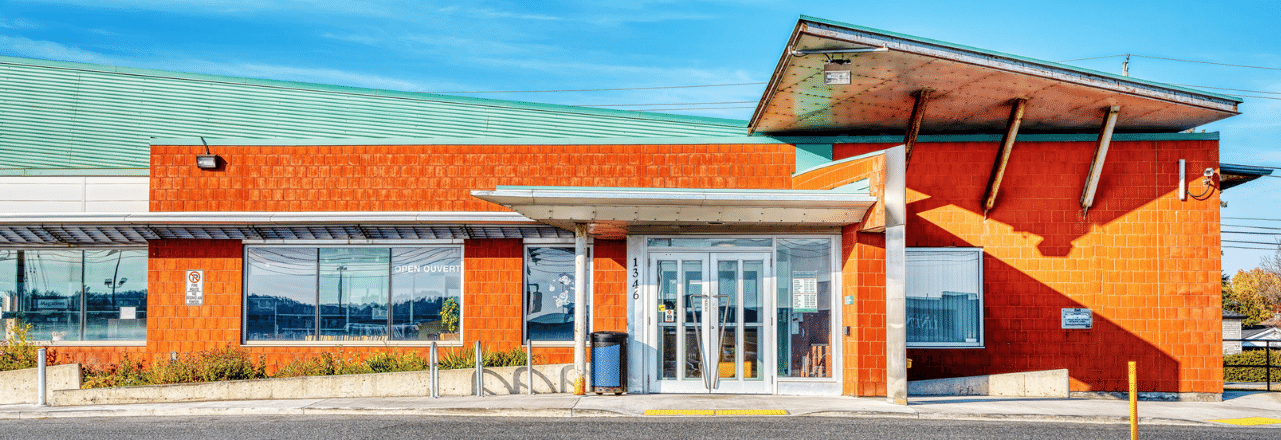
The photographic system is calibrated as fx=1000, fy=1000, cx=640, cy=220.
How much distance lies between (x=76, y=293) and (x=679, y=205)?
10553 millimetres

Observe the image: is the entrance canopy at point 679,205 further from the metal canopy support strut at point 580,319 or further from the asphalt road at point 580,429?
the asphalt road at point 580,429

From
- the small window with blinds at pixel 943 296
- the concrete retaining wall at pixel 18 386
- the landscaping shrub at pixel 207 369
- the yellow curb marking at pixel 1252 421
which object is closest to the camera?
the yellow curb marking at pixel 1252 421

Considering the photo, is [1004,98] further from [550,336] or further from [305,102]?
[305,102]

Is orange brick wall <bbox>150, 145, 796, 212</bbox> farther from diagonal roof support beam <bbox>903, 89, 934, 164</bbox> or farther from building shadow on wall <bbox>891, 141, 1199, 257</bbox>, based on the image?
building shadow on wall <bbox>891, 141, 1199, 257</bbox>

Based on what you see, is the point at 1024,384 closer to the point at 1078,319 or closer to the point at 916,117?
the point at 1078,319

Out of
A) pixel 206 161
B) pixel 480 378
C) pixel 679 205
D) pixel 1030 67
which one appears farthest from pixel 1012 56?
pixel 206 161

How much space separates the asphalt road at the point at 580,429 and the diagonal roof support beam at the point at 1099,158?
4.34m

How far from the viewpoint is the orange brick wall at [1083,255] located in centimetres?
1525

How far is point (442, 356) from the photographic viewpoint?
51.9 feet

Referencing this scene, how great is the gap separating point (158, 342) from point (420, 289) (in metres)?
4.21

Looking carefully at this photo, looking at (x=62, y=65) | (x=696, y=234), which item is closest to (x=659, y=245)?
(x=696, y=234)

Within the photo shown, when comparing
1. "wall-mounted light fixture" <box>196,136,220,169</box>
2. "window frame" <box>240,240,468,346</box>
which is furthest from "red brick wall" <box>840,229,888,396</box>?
"wall-mounted light fixture" <box>196,136,220,169</box>

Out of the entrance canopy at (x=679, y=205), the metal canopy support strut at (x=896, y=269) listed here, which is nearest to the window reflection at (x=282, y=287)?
the entrance canopy at (x=679, y=205)

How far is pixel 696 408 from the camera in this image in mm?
12797
